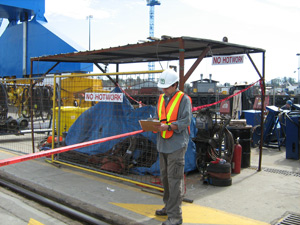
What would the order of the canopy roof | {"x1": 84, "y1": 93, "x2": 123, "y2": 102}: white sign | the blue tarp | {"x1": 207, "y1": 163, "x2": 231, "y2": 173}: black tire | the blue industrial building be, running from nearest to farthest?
the canopy roof → {"x1": 207, "y1": 163, "x2": 231, "y2": 173}: black tire → {"x1": 84, "y1": 93, "x2": 123, "y2": 102}: white sign → the blue tarp → the blue industrial building

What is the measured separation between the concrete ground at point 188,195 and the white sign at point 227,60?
2.53 metres

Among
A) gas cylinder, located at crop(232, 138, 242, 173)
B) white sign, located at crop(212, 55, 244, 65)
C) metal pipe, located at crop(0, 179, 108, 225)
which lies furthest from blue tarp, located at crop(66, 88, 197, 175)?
metal pipe, located at crop(0, 179, 108, 225)

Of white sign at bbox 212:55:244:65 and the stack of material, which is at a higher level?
white sign at bbox 212:55:244:65

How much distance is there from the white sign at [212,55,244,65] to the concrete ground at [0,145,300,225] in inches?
99.8

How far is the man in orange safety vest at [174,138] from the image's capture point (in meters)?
4.16

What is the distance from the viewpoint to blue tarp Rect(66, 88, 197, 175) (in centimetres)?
665

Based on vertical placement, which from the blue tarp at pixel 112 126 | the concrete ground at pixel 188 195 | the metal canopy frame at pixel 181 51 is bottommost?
the concrete ground at pixel 188 195

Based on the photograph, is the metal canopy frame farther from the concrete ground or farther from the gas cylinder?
the concrete ground

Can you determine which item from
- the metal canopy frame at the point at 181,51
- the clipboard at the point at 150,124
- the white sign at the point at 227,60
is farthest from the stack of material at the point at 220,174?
the clipboard at the point at 150,124

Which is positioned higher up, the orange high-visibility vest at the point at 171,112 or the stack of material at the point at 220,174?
the orange high-visibility vest at the point at 171,112

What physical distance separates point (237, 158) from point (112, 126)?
305 cm

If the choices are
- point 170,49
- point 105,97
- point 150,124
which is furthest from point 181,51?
point 105,97

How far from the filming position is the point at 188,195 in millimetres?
5543

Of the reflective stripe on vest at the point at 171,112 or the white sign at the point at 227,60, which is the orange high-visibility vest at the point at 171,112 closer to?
the reflective stripe on vest at the point at 171,112
